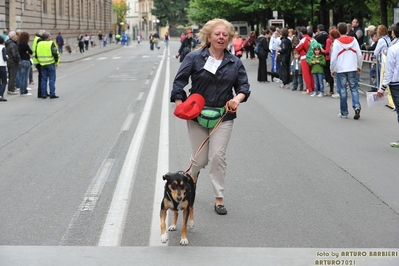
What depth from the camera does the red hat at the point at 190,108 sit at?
6383 mm

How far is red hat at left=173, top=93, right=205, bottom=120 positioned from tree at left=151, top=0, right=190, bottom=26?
5091 inches

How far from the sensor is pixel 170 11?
13538 centimetres

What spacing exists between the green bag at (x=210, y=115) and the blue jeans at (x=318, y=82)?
1355 cm

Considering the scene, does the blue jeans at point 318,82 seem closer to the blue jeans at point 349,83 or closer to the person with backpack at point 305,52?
the person with backpack at point 305,52


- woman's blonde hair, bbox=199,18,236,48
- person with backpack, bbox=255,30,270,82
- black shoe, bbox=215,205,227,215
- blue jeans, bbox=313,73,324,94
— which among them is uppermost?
person with backpack, bbox=255,30,270,82

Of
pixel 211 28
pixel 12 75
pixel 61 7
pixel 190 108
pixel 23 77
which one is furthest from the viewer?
pixel 61 7

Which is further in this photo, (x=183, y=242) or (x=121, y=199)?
(x=121, y=199)

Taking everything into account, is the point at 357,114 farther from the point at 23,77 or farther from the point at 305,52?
the point at 23,77

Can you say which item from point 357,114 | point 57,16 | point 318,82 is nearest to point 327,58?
point 318,82

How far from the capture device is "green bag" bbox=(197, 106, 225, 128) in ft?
21.6

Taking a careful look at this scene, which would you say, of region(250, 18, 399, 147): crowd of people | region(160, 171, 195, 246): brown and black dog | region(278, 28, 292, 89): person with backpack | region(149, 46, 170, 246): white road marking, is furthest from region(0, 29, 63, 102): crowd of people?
region(160, 171, 195, 246): brown and black dog

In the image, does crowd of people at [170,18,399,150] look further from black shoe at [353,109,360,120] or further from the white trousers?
the white trousers

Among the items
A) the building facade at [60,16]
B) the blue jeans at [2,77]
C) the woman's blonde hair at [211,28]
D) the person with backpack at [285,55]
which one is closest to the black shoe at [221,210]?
the woman's blonde hair at [211,28]

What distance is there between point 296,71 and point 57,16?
146 feet
